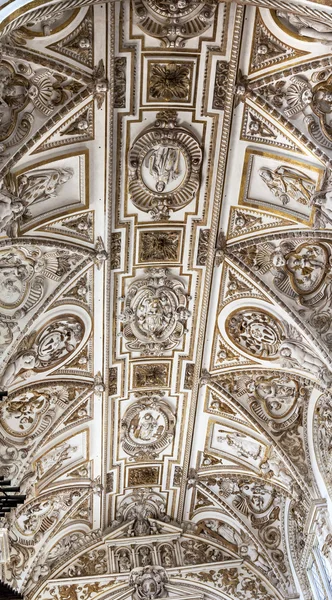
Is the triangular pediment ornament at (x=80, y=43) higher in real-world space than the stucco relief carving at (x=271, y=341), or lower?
higher

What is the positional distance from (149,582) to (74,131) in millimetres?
12138

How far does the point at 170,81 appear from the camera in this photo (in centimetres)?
1224

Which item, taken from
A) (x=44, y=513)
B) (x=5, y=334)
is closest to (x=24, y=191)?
(x=5, y=334)

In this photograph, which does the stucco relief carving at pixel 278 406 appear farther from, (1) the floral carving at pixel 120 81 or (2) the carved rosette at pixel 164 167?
(1) the floral carving at pixel 120 81

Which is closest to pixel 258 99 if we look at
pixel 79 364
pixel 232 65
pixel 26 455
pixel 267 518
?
pixel 232 65

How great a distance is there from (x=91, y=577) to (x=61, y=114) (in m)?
12.4

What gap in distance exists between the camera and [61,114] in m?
11.6

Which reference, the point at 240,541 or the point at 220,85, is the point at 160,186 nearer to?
the point at 220,85

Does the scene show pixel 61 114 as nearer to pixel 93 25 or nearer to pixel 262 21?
pixel 93 25

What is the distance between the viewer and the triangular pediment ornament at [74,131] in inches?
465

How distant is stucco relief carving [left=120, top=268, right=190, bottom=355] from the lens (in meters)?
15.1

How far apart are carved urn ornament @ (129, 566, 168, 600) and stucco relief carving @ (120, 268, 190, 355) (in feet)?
20.9

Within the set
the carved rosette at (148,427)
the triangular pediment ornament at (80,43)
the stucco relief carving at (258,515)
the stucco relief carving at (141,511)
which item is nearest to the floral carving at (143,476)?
the stucco relief carving at (141,511)

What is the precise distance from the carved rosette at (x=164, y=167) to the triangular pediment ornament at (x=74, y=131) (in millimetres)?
1040
